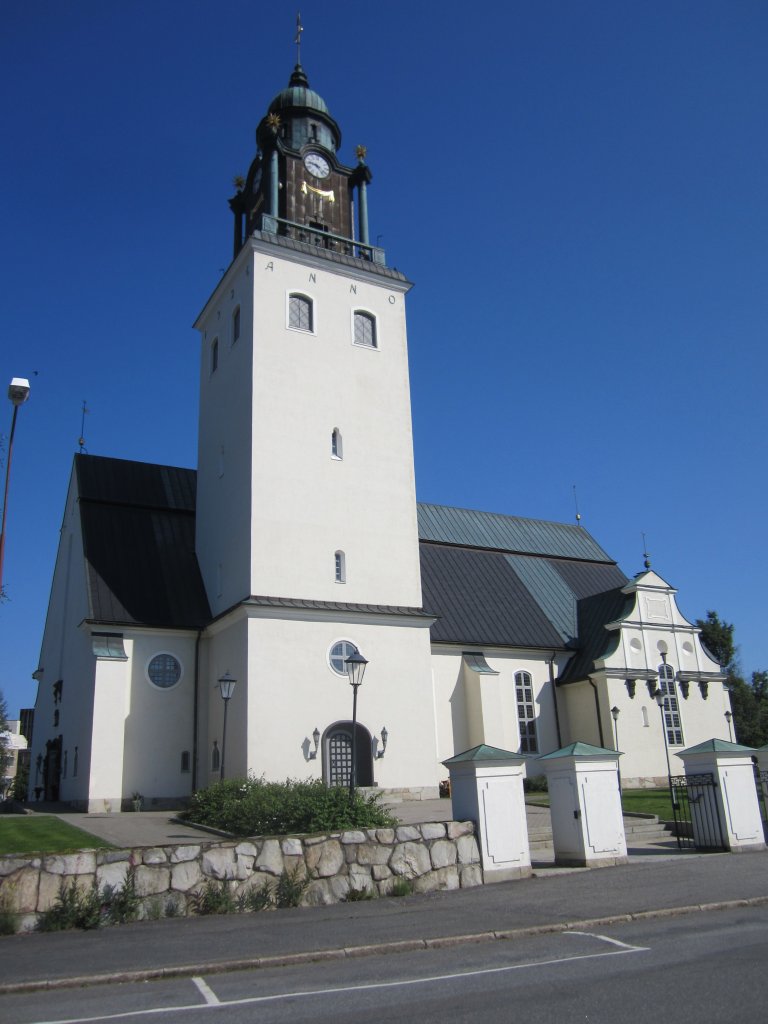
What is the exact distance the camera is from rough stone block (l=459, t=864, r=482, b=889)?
13.3 meters

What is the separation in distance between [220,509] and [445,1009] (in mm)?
22376

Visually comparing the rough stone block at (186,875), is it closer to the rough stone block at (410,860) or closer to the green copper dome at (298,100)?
the rough stone block at (410,860)

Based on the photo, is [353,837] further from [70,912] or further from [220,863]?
[70,912]

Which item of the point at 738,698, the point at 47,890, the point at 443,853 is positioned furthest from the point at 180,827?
the point at 738,698

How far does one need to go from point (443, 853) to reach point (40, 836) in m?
8.83

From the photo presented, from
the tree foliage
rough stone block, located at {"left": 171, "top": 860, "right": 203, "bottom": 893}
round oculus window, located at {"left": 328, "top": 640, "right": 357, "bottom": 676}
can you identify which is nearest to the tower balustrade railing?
round oculus window, located at {"left": 328, "top": 640, "right": 357, "bottom": 676}

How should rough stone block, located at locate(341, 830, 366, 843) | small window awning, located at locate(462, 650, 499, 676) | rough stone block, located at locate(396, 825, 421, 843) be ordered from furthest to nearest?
small window awning, located at locate(462, 650, 499, 676) < rough stone block, located at locate(396, 825, 421, 843) < rough stone block, located at locate(341, 830, 366, 843)

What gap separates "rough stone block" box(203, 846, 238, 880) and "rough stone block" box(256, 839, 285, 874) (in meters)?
0.39

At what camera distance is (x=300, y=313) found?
2848 centimetres

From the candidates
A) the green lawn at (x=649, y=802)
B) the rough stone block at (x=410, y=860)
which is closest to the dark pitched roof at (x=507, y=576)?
the green lawn at (x=649, y=802)

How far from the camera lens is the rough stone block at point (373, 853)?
12766mm

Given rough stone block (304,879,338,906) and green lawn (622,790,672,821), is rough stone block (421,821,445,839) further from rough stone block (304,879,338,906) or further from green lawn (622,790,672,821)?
green lawn (622,790,672,821)

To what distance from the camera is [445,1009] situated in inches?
274

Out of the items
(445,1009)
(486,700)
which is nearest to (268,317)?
(486,700)
